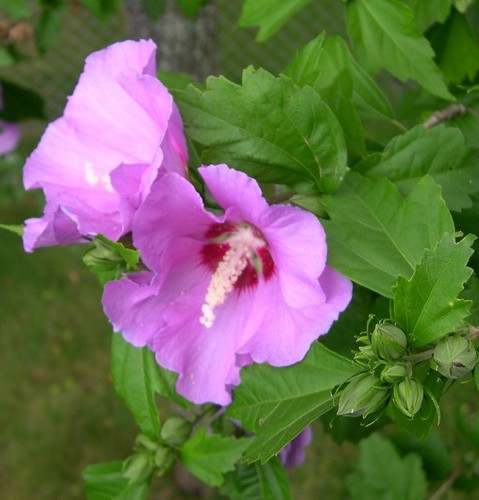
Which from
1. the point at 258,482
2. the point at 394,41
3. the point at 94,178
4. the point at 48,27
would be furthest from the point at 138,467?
the point at 48,27

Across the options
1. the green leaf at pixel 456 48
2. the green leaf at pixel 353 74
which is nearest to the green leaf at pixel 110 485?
the green leaf at pixel 353 74

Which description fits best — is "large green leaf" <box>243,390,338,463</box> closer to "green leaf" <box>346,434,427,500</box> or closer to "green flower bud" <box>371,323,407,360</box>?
"green flower bud" <box>371,323,407,360</box>

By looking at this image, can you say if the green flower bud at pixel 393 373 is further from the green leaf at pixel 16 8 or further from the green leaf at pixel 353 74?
the green leaf at pixel 16 8

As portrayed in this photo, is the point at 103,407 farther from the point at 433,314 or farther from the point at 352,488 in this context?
the point at 433,314

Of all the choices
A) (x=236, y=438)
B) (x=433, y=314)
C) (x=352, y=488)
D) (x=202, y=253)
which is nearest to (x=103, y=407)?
(x=352, y=488)

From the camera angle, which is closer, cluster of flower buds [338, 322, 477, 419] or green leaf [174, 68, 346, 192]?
cluster of flower buds [338, 322, 477, 419]

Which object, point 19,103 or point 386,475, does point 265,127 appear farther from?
point 19,103

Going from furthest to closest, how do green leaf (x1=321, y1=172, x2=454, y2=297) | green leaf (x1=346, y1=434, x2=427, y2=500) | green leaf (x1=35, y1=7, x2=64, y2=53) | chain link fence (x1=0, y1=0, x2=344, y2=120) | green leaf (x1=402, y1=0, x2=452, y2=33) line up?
1. chain link fence (x1=0, y1=0, x2=344, y2=120)
2. green leaf (x1=35, y1=7, x2=64, y2=53)
3. green leaf (x1=346, y1=434, x2=427, y2=500)
4. green leaf (x1=402, y1=0, x2=452, y2=33)
5. green leaf (x1=321, y1=172, x2=454, y2=297)

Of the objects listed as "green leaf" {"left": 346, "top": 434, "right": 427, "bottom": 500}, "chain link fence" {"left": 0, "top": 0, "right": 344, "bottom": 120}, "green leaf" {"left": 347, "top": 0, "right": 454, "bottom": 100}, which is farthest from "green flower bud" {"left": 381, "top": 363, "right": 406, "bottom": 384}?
"chain link fence" {"left": 0, "top": 0, "right": 344, "bottom": 120}
